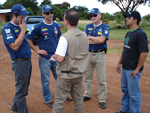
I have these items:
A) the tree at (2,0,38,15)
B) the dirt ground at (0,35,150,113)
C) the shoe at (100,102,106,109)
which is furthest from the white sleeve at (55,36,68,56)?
the tree at (2,0,38,15)

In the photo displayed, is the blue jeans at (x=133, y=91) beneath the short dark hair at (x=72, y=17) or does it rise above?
beneath

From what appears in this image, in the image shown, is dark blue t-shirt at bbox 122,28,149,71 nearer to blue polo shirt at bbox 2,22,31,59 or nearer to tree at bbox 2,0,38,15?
blue polo shirt at bbox 2,22,31,59

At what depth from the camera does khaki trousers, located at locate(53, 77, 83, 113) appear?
2.74m

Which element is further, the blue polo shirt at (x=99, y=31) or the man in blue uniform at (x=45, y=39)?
the blue polo shirt at (x=99, y=31)

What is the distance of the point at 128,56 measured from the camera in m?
3.24

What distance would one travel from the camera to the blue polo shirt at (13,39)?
2.86m

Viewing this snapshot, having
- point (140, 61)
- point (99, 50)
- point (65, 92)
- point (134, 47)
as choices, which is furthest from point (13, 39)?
point (140, 61)

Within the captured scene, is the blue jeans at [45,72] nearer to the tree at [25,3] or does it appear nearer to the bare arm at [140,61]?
the bare arm at [140,61]

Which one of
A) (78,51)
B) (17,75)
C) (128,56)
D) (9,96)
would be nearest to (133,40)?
(128,56)

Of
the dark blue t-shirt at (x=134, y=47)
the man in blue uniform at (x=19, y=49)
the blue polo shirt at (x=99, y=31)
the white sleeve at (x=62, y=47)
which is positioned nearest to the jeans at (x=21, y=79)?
the man in blue uniform at (x=19, y=49)

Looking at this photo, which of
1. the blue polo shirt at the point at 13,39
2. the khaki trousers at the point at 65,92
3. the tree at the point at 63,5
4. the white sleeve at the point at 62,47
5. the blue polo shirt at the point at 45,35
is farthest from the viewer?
the tree at the point at 63,5

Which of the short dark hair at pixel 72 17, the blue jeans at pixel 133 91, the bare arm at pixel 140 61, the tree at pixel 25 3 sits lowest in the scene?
the blue jeans at pixel 133 91

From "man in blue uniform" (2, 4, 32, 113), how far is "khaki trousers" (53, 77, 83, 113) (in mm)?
770

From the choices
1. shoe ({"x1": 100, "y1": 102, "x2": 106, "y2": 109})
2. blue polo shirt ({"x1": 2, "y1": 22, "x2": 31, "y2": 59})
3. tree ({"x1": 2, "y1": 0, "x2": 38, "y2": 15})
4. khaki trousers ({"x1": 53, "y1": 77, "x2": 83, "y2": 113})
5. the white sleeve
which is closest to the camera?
the white sleeve
